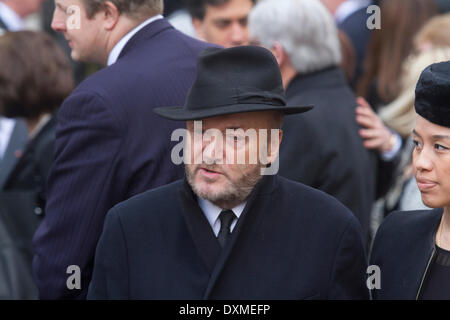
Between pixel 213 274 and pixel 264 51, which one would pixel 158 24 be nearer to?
pixel 264 51

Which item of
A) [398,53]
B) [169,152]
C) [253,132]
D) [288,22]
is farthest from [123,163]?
[398,53]

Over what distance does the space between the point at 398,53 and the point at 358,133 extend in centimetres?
137

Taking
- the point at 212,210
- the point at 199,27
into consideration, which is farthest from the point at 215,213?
the point at 199,27

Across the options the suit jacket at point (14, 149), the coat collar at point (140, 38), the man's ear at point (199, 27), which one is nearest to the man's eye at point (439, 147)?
the coat collar at point (140, 38)

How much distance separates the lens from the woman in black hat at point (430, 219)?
249 centimetres

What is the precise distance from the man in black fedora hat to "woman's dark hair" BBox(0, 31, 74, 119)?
1.94 meters

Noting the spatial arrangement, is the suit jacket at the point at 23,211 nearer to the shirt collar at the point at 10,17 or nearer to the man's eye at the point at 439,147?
the man's eye at the point at 439,147

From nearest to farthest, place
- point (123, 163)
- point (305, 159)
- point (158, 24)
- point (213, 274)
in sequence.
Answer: point (213, 274)
point (123, 163)
point (158, 24)
point (305, 159)

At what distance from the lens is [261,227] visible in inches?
101

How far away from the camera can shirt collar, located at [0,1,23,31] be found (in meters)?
7.40

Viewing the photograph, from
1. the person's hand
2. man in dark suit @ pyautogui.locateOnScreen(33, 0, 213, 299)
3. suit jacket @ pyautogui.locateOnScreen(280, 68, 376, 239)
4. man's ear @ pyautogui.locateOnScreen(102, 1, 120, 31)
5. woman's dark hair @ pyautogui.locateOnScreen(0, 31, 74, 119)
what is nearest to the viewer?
man in dark suit @ pyautogui.locateOnScreen(33, 0, 213, 299)

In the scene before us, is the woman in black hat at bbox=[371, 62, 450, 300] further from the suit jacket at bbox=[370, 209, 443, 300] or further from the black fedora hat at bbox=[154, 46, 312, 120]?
the black fedora hat at bbox=[154, 46, 312, 120]

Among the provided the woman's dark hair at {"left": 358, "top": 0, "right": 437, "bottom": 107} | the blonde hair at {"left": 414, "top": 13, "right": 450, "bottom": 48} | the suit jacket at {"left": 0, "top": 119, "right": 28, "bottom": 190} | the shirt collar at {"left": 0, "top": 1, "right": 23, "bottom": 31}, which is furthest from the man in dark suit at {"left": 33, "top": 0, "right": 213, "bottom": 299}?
the shirt collar at {"left": 0, "top": 1, "right": 23, "bottom": 31}

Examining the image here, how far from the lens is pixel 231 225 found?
2.59 m
